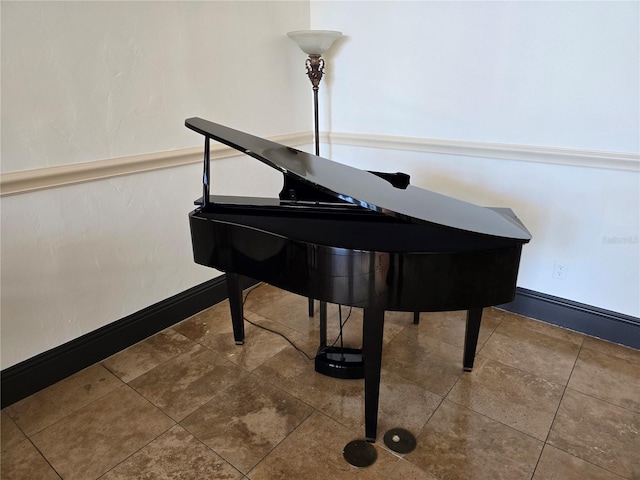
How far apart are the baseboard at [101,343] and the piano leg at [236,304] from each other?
0.41 meters

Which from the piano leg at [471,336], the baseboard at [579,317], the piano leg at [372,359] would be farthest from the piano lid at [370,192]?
the baseboard at [579,317]

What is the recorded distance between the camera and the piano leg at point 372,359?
1.41 meters

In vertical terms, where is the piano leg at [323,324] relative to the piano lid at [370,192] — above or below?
below

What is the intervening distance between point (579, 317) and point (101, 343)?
8.00 ft

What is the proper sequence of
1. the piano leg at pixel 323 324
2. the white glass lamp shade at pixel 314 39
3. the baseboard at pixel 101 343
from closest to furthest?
the baseboard at pixel 101 343, the piano leg at pixel 323 324, the white glass lamp shade at pixel 314 39

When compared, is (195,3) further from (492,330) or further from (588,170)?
(492,330)

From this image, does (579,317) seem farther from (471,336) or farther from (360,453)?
(360,453)

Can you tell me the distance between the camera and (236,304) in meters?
2.11

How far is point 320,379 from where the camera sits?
194cm

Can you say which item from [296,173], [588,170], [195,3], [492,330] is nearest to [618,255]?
[588,170]

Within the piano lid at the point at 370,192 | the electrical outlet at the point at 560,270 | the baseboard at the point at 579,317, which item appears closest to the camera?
the piano lid at the point at 370,192

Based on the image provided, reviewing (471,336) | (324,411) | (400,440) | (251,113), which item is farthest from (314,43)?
(400,440)

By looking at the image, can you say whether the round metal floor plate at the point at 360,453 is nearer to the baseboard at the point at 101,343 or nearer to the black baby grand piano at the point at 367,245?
the black baby grand piano at the point at 367,245

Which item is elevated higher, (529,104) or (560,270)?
(529,104)
